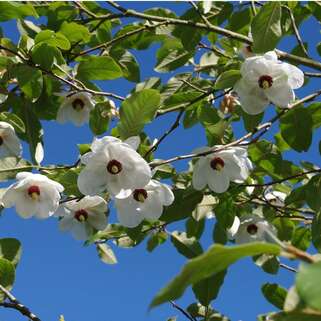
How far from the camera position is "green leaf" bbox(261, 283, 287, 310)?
193cm

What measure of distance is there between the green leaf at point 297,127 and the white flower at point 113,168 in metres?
0.60

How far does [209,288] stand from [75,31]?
115 cm

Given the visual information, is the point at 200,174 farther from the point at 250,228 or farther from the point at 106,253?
the point at 106,253

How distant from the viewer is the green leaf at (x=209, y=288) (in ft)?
6.46

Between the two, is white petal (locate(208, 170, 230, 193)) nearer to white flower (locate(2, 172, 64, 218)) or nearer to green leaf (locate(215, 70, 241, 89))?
green leaf (locate(215, 70, 241, 89))

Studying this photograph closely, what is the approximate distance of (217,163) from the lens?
2.11 meters

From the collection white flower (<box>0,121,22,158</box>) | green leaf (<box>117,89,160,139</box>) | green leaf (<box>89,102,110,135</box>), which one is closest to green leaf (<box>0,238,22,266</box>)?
white flower (<box>0,121,22,158</box>)

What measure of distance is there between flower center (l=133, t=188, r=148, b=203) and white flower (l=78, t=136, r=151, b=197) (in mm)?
108

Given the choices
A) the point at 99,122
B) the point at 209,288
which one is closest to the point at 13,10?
the point at 99,122

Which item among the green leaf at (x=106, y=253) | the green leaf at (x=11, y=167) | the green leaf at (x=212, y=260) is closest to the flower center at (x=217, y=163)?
the green leaf at (x=11, y=167)

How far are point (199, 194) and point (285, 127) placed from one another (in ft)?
1.22

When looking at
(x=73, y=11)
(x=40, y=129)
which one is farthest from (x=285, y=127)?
(x=73, y=11)

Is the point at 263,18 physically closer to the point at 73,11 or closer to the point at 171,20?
the point at 171,20

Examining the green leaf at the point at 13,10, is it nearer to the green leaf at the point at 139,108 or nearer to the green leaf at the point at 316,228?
the green leaf at the point at 139,108
